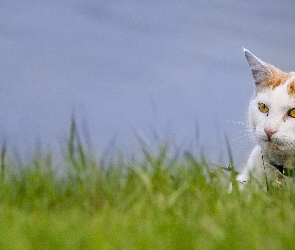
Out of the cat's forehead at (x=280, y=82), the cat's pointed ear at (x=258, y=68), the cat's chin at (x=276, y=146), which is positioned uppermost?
the cat's pointed ear at (x=258, y=68)

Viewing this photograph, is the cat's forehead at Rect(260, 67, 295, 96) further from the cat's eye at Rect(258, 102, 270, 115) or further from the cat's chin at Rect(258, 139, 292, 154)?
the cat's chin at Rect(258, 139, 292, 154)

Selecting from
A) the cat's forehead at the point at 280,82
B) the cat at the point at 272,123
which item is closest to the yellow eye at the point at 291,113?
the cat at the point at 272,123

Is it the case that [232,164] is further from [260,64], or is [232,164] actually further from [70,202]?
[260,64]

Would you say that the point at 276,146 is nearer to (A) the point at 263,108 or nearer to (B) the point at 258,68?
(A) the point at 263,108

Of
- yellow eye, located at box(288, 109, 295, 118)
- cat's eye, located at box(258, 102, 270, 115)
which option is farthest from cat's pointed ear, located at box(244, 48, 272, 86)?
yellow eye, located at box(288, 109, 295, 118)

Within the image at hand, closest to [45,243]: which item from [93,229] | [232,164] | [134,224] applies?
[93,229]

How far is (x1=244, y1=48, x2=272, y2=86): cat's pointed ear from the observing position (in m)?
3.59

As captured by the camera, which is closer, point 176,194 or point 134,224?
point 134,224

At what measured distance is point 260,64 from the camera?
3596mm

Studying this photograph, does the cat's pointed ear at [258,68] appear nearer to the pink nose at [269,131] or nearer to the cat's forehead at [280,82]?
the cat's forehead at [280,82]

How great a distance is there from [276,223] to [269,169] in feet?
4.59

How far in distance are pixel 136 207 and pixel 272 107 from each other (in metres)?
1.59

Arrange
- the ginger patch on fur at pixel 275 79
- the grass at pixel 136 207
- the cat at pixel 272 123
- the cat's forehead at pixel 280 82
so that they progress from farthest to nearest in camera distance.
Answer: the ginger patch on fur at pixel 275 79
the cat's forehead at pixel 280 82
the cat at pixel 272 123
the grass at pixel 136 207

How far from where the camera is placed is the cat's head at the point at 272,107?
128 inches
